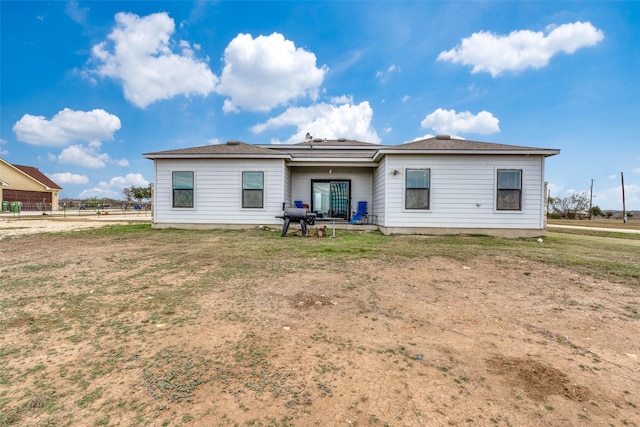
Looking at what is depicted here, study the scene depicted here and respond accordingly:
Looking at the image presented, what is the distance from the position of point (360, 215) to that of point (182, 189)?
7.07m

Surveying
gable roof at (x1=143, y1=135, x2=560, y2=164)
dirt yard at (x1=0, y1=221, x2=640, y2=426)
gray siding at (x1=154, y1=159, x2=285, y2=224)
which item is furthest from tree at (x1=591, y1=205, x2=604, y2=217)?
gray siding at (x1=154, y1=159, x2=285, y2=224)

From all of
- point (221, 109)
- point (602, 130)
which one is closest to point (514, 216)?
point (602, 130)

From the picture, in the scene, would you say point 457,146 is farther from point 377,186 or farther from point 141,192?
point 141,192

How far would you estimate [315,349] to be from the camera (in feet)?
7.32

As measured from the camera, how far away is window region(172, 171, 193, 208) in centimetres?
1053

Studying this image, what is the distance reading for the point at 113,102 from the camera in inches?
781

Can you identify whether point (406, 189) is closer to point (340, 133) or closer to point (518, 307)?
point (518, 307)

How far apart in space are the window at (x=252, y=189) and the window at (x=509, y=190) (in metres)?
8.32

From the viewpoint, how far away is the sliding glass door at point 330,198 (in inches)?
481

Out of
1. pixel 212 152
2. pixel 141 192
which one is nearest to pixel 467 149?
pixel 212 152

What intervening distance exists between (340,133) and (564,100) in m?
13.6

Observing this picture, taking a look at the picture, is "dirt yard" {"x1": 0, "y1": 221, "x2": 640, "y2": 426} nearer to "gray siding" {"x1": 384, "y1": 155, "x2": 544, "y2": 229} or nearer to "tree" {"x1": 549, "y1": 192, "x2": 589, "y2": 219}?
"gray siding" {"x1": 384, "y1": 155, "x2": 544, "y2": 229}

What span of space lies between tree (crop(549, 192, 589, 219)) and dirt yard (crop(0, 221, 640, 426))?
3282 centimetres

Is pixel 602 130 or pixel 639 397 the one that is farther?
pixel 602 130
